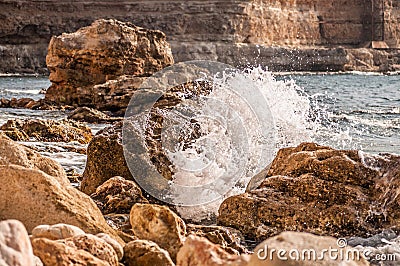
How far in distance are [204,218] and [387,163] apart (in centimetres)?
121

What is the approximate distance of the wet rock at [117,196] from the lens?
5.01 meters

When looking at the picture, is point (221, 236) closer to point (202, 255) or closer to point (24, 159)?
point (24, 159)

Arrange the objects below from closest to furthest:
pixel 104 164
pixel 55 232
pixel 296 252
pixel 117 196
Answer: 1. pixel 296 252
2. pixel 55 232
3. pixel 117 196
4. pixel 104 164

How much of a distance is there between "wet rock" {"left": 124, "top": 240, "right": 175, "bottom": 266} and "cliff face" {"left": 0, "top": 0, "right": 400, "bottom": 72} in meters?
37.5

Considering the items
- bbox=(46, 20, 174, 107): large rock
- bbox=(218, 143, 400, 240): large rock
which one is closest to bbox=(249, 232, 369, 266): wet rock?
bbox=(218, 143, 400, 240): large rock

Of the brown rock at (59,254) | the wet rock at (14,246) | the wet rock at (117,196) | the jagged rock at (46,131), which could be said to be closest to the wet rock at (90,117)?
the jagged rock at (46,131)

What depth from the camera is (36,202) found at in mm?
3545

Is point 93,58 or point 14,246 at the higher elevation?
point 14,246

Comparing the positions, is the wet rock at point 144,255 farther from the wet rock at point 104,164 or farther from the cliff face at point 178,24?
the cliff face at point 178,24

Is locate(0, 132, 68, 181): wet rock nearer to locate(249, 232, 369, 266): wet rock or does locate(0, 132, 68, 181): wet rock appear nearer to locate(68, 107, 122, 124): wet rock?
locate(249, 232, 369, 266): wet rock

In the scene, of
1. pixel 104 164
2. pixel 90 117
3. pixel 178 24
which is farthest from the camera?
pixel 178 24

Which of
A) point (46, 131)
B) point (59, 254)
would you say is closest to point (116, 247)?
point (59, 254)

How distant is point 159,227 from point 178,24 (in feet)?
137

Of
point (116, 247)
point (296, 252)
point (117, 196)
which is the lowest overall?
point (117, 196)
